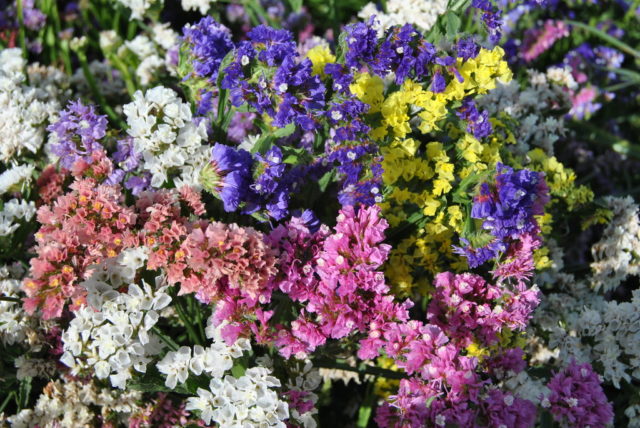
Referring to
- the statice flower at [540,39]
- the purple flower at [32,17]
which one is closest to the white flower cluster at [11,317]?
the purple flower at [32,17]

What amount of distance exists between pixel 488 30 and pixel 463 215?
0.67 metres

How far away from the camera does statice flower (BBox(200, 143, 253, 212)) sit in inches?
77.4

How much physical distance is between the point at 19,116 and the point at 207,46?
910 mm

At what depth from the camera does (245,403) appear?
6.21ft

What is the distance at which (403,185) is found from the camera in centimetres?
227

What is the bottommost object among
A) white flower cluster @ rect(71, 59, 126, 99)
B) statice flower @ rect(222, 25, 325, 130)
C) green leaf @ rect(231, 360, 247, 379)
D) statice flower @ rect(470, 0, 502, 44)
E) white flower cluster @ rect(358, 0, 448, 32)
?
green leaf @ rect(231, 360, 247, 379)

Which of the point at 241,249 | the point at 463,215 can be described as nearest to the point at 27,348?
the point at 241,249

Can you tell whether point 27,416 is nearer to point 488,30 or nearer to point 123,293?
point 123,293

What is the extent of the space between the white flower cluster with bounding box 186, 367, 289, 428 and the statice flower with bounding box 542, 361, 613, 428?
0.92 metres

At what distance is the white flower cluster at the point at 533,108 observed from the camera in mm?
2803

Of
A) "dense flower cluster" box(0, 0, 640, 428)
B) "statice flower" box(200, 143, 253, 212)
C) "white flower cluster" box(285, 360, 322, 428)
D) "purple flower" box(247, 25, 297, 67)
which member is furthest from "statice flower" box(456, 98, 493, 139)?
"white flower cluster" box(285, 360, 322, 428)

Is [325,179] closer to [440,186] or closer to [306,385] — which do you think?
[440,186]

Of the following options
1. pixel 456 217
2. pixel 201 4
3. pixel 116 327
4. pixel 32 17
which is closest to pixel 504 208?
pixel 456 217

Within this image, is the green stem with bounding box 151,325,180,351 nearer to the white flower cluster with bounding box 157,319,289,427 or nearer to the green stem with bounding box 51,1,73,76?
the white flower cluster with bounding box 157,319,289,427
